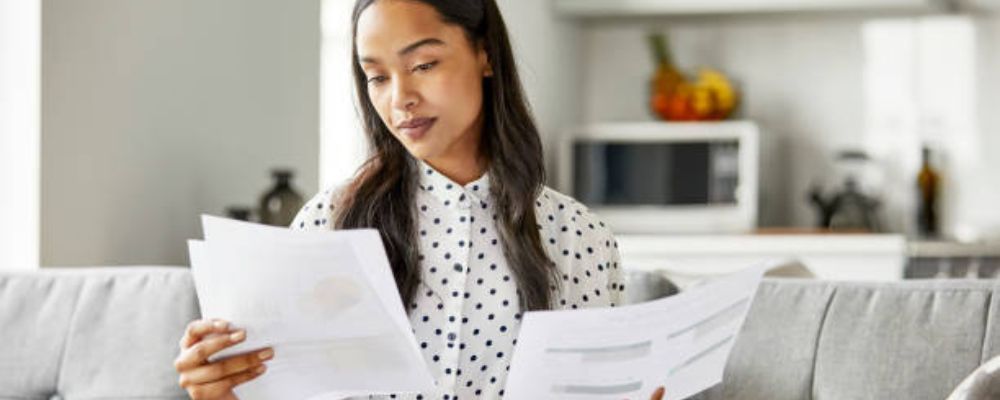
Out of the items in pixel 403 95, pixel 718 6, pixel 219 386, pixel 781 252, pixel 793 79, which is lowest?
pixel 781 252

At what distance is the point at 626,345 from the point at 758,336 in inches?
35.4

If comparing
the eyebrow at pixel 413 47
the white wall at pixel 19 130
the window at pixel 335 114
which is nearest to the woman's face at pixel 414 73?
the eyebrow at pixel 413 47

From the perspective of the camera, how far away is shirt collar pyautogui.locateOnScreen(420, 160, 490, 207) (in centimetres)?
179

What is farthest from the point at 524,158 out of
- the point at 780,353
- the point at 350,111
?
the point at 350,111

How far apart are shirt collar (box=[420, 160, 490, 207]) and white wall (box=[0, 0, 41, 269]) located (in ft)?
5.78

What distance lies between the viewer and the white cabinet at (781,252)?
5.80m

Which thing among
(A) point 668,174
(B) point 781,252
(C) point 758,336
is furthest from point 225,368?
(A) point 668,174

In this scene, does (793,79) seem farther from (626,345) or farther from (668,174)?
(626,345)

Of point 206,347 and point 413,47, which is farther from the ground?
point 413,47

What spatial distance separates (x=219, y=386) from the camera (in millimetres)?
1553

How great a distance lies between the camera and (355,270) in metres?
1.52

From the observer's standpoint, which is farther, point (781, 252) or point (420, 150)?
point (781, 252)

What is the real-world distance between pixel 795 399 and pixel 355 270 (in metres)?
1.07

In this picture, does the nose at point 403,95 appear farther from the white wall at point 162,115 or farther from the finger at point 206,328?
the white wall at point 162,115
